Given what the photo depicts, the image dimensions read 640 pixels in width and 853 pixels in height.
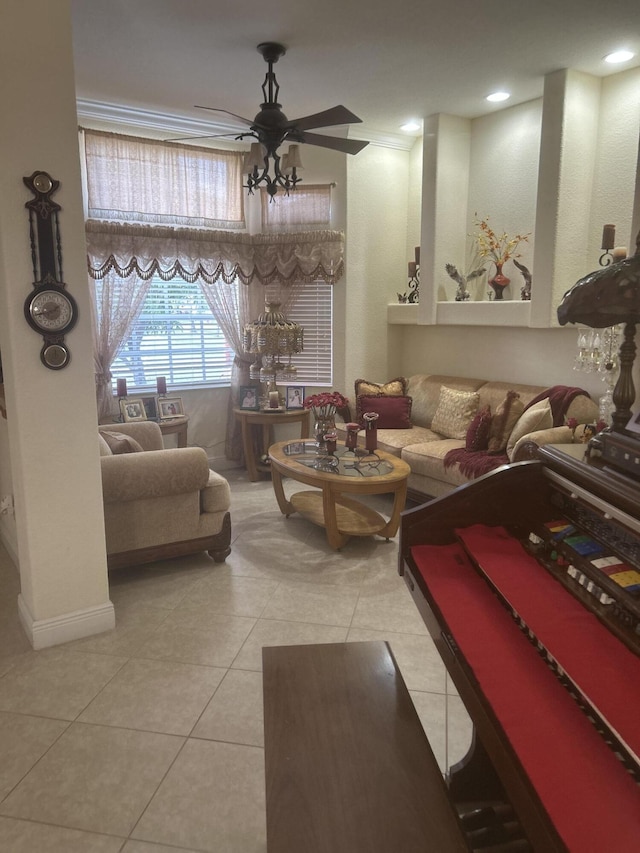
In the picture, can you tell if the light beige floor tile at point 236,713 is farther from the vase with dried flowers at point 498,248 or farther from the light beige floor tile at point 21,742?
the vase with dried flowers at point 498,248

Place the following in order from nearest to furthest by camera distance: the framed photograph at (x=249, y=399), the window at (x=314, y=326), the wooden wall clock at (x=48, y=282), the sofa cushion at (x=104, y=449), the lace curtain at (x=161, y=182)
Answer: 1. the wooden wall clock at (x=48, y=282)
2. the sofa cushion at (x=104, y=449)
3. the lace curtain at (x=161, y=182)
4. the framed photograph at (x=249, y=399)
5. the window at (x=314, y=326)

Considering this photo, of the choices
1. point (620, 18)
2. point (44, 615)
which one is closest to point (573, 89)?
point (620, 18)

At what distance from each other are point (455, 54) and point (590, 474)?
3.48 metres

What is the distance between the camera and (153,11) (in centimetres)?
341

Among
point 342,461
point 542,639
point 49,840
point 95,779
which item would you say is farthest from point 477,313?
point 49,840

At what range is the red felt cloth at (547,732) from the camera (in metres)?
1.02

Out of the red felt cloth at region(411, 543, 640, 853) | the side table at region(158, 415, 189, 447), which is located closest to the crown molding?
the side table at region(158, 415, 189, 447)

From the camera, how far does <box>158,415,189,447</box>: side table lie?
537cm

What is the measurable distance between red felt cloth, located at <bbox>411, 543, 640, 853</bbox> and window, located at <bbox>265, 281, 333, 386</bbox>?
4532 millimetres

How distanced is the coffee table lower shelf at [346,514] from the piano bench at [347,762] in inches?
81.3

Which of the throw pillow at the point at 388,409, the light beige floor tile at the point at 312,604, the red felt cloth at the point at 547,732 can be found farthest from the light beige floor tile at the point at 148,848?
the throw pillow at the point at 388,409

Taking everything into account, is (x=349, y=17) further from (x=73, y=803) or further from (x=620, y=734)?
(x=73, y=803)

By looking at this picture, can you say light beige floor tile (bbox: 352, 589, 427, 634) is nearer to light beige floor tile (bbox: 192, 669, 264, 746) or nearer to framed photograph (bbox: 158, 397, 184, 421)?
light beige floor tile (bbox: 192, 669, 264, 746)

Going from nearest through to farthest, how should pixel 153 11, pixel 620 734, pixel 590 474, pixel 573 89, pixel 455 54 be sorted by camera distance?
pixel 620 734
pixel 590 474
pixel 153 11
pixel 455 54
pixel 573 89
